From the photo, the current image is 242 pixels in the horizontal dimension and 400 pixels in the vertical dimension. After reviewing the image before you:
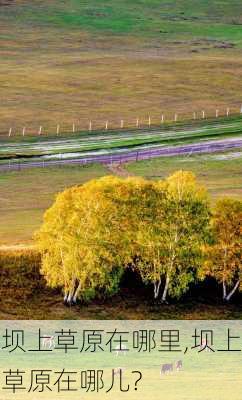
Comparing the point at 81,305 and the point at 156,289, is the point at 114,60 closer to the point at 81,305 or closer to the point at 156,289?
the point at 156,289

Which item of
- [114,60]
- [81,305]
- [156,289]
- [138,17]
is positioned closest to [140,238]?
[156,289]

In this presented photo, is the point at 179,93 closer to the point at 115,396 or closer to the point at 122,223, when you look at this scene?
the point at 122,223

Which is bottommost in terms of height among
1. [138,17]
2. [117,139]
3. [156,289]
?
[156,289]

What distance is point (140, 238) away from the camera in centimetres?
7425

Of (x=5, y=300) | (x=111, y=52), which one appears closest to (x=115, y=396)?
(x=5, y=300)

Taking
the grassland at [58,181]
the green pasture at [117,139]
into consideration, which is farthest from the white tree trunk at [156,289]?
the green pasture at [117,139]

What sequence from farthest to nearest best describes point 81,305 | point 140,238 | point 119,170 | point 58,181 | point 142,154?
point 142,154 < point 119,170 < point 58,181 < point 140,238 < point 81,305

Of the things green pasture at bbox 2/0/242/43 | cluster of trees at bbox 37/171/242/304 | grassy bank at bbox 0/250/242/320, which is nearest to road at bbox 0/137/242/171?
cluster of trees at bbox 37/171/242/304

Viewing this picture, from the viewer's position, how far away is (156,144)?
10819 cm

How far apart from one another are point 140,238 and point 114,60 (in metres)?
76.7

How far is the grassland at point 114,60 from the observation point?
124 metres

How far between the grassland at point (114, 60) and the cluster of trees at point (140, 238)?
38.1 meters

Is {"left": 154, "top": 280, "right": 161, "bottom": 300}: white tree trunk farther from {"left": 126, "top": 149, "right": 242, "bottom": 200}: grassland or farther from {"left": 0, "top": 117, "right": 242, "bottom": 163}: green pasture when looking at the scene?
{"left": 0, "top": 117, "right": 242, "bottom": 163}: green pasture

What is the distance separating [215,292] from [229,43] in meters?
92.9
